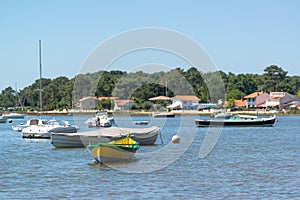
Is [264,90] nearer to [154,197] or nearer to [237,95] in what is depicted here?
[237,95]

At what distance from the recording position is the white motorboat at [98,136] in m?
38.7

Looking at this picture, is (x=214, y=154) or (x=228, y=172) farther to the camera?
(x=214, y=154)

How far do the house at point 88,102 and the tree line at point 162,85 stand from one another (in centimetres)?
143

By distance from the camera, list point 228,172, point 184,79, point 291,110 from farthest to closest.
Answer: point 184,79
point 291,110
point 228,172

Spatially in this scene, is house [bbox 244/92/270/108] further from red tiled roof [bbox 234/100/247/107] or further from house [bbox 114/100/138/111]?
house [bbox 114/100/138/111]

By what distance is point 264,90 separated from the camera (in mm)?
182125

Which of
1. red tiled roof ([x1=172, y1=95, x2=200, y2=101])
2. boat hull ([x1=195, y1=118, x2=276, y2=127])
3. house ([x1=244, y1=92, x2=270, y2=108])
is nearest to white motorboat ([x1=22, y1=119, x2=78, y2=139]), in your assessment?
boat hull ([x1=195, y1=118, x2=276, y2=127])

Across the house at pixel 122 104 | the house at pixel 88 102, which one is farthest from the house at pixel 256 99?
the house at pixel 88 102

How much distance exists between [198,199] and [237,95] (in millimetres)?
148557

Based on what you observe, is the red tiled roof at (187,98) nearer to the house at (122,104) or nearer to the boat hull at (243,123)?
the house at (122,104)

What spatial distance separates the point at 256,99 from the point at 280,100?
708 cm

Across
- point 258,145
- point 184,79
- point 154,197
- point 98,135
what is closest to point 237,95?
point 184,79

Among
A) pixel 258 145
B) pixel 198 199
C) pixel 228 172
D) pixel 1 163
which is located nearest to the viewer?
pixel 198 199

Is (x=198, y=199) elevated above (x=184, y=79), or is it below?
below
